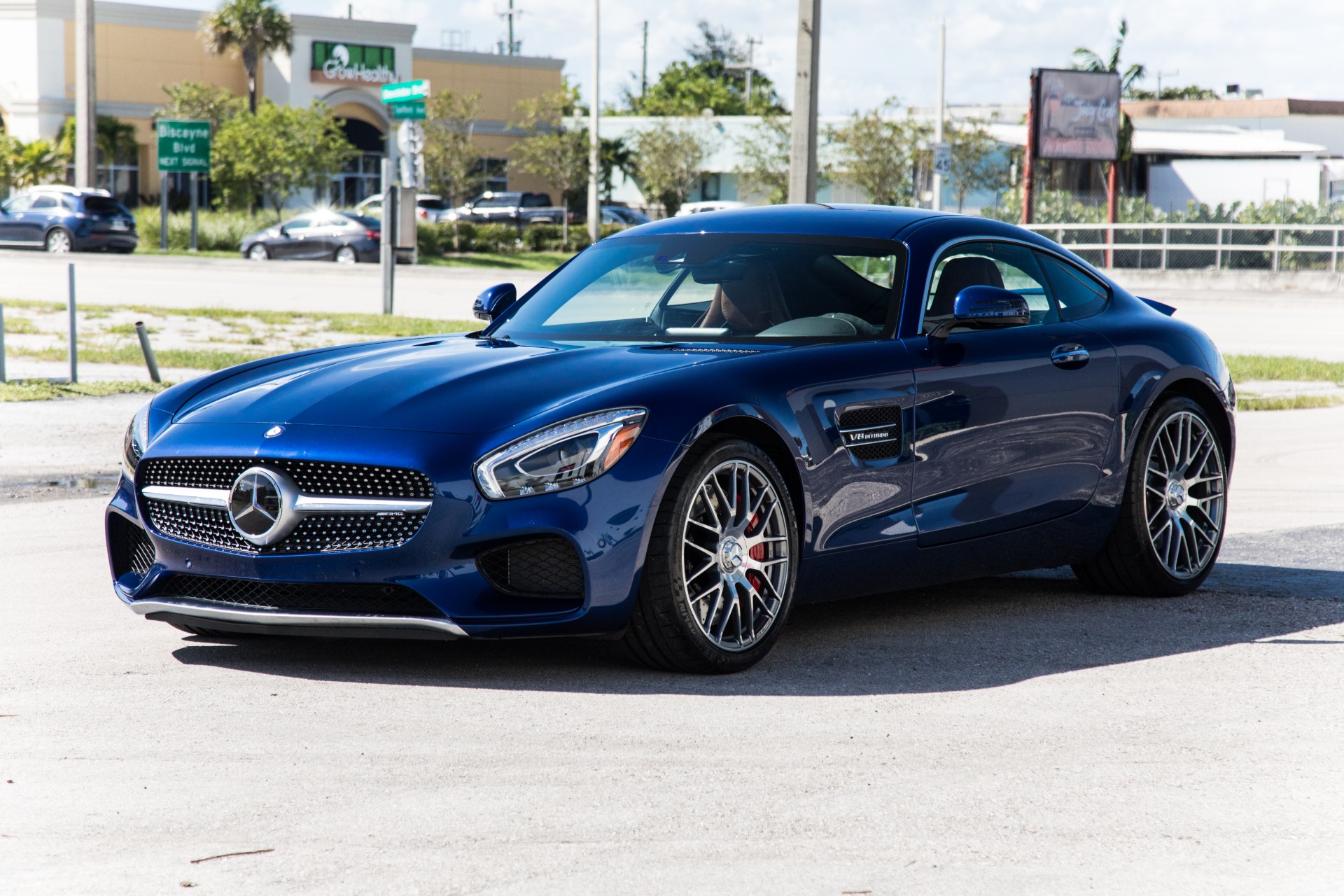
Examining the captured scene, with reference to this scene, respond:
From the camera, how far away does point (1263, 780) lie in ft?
14.7

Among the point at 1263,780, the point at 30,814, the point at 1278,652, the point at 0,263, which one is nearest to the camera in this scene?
the point at 30,814

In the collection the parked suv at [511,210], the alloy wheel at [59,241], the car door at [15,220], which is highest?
the parked suv at [511,210]

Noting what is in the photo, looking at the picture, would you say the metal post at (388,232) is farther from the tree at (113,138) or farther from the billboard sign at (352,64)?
the billboard sign at (352,64)

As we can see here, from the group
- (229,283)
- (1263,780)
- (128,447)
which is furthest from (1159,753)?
(229,283)

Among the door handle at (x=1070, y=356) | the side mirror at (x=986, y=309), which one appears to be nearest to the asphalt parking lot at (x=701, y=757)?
the door handle at (x=1070, y=356)

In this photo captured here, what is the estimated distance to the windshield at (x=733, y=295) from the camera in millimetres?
6199

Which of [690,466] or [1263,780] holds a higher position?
[690,466]

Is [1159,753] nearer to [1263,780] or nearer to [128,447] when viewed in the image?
[1263,780]

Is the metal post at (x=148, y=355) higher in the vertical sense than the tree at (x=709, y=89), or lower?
lower

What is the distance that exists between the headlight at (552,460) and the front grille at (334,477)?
195mm

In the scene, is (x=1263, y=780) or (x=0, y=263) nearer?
(x=1263, y=780)

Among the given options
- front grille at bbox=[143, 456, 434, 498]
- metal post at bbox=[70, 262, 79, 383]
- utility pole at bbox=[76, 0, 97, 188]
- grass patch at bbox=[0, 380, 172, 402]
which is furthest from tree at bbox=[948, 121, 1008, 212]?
front grille at bbox=[143, 456, 434, 498]

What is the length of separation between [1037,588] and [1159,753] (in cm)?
263

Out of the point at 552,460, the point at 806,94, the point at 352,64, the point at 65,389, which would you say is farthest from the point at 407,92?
the point at 352,64
